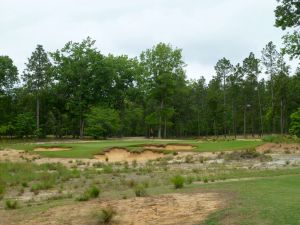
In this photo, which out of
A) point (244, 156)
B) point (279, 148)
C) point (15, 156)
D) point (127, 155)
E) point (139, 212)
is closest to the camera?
point (139, 212)

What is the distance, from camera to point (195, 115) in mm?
102688

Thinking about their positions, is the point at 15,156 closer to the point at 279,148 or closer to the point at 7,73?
the point at 279,148

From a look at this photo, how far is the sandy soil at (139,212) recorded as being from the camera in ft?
38.1

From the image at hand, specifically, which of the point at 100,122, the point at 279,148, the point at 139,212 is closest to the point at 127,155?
the point at 279,148

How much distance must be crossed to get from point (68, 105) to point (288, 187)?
6901cm

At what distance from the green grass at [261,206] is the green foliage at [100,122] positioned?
58734 mm

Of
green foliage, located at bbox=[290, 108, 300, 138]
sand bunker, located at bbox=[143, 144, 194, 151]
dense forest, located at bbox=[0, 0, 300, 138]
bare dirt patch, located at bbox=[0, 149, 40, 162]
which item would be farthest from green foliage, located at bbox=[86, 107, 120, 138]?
bare dirt patch, located at bbox=[0, 149, 40, 162]

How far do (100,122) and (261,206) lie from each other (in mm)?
63191

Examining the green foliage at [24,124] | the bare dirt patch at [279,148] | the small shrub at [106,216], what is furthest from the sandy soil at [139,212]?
the green foliage at [24,124]

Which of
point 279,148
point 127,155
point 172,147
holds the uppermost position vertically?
point 279,148

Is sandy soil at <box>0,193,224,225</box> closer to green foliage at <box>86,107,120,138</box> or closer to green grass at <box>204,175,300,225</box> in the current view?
green grass at <box>204,175,300,225</box>

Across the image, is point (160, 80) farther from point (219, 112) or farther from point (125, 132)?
point (125, 132)

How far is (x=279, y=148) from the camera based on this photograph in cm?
4109

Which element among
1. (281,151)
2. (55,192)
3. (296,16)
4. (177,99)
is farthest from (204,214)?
(177,99)
